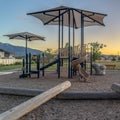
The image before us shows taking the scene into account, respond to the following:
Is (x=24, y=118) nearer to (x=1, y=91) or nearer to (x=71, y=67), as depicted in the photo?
(x=1, y=91)

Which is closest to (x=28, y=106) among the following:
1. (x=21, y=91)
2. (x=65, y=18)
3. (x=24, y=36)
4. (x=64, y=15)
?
(x=21, y=91)

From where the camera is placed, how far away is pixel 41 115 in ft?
23.8

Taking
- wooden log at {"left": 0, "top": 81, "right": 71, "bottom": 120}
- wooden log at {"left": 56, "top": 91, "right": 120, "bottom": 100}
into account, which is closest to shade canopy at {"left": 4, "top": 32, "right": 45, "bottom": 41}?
wooden log at {"left": 0, "top": 81, "right": 71, "bottom": 120}

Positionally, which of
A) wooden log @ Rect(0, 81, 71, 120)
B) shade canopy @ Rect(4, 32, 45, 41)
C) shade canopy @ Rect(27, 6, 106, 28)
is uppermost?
shade canopy @ Rect(27, 6, 106, 28)

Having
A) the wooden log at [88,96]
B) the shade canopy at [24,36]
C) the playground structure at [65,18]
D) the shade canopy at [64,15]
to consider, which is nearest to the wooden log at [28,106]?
the wooden log at [88,96]

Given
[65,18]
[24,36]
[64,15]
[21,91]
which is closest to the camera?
[21,91]

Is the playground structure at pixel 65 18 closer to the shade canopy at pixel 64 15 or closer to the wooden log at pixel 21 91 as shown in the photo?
the shade canopy at pixel 64 15

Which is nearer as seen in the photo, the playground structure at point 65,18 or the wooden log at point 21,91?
the wooden log at point 21,91

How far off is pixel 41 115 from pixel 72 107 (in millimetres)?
1018

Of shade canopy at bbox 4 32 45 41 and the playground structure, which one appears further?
shade canopy at bbox 4 32 45 41

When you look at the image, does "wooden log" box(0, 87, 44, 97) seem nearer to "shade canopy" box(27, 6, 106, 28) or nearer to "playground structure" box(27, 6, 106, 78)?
"playground structure" box(27, 6, 106, 78)

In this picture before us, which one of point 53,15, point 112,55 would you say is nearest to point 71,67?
point 53,15

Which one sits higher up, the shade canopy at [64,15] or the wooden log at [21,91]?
the shade canopy at [64,15]

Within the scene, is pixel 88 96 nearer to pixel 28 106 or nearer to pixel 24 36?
pixel 28 106
